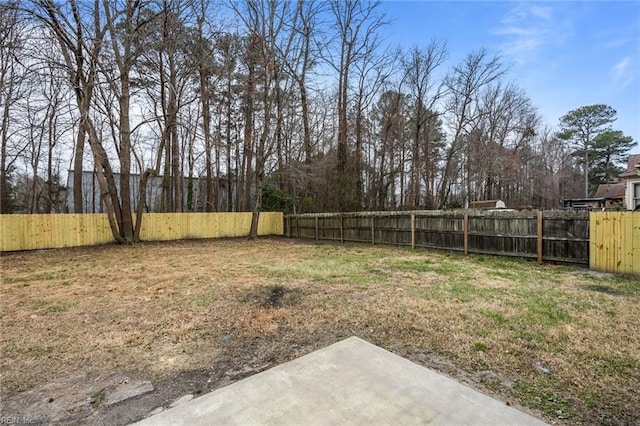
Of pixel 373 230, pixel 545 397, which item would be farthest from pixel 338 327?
pixel 373 230

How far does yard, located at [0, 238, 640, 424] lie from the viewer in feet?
7.32

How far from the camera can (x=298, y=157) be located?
52.0 feet

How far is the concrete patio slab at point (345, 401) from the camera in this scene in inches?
67.2

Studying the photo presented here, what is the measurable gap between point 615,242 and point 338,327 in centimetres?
617

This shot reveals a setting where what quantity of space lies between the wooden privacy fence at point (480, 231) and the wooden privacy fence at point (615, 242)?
0.23m

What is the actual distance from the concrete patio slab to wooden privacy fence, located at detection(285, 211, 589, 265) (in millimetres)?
6460

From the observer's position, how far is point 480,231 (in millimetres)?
Result: 8477

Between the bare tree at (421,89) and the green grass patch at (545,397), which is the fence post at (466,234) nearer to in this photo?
the green grass patch at (545,397)

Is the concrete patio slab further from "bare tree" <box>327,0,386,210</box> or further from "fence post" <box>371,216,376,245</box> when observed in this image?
"bare tree" <box>327,0,386,210</box>

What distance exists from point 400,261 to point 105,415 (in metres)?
6.69

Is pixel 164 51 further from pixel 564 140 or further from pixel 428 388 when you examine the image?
pixel 564 140

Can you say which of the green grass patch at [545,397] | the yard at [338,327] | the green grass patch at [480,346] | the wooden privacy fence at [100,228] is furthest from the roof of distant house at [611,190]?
the green grass patch at [545,397]

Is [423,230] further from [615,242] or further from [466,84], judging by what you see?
[466,84]

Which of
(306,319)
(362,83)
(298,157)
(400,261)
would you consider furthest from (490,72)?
(306,319)
